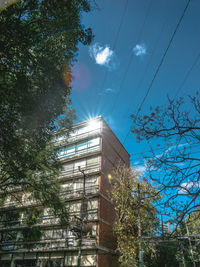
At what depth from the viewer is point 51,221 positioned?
19.4 metres

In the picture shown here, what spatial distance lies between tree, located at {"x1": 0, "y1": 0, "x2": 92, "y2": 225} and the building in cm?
577

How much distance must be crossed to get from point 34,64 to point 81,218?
46.9ft

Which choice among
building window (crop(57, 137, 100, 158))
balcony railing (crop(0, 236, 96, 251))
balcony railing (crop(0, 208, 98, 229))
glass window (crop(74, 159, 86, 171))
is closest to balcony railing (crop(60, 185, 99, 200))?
balcony railing (crop(0, 208, 98, 229))

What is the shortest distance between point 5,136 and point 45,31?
14.2ft

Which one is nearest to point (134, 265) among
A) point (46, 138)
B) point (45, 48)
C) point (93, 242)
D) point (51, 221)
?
point (93, 242)

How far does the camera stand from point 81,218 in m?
17.6

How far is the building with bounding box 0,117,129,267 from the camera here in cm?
1647

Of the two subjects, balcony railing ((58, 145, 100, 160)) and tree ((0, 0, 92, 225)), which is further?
balcony railing ((58, 145, 100, 160))

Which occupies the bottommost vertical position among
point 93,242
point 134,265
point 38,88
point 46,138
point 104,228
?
point 134,265

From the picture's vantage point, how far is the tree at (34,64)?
6.27 meters

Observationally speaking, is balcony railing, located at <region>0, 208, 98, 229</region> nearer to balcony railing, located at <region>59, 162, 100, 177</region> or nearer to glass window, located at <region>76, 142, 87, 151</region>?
balcony railing, located at <region>59, 162, 100, 177</region>

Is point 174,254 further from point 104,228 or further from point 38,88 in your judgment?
point 38,88

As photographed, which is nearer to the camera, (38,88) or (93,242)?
(38,88)

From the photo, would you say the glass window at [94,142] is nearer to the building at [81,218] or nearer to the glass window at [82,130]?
the building at [81,218]
